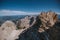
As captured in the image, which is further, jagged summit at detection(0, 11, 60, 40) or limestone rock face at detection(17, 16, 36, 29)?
limestone rock face at detection(17, 16, 36, 29)

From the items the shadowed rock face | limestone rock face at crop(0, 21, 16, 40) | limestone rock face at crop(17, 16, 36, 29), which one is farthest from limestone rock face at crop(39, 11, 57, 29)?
limestone rock face at crop(0, 21, 16, 40)

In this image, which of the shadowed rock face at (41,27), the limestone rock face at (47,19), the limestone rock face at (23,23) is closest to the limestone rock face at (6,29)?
the limestone rock face at (23,23)

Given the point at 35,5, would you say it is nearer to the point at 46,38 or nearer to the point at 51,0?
the point at 51,0

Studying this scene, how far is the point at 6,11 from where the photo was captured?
4.18m

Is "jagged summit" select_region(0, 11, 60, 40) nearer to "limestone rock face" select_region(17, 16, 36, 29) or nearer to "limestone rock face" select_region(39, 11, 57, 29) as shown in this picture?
"limestone rock face" select_region(39, 11, 57, 29)

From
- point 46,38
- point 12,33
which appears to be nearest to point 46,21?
point 46,38

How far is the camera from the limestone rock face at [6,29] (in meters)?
3.25

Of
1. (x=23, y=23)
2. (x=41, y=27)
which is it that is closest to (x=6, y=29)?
(x=23, y=23)

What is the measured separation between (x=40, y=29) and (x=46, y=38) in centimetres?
23

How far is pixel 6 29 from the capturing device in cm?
335

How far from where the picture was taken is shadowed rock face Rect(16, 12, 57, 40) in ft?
9.00

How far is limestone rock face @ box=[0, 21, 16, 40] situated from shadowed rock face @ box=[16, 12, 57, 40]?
41 centimetres

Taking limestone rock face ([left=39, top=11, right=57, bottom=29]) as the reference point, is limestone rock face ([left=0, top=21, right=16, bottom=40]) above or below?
below

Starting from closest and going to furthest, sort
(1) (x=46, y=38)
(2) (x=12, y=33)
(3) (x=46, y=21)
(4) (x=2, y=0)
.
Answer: (1) (x=46, y=38) < (3) (x=46, y=21) < (2) (x=12, y=33) < (4) (x=2, y=0)
